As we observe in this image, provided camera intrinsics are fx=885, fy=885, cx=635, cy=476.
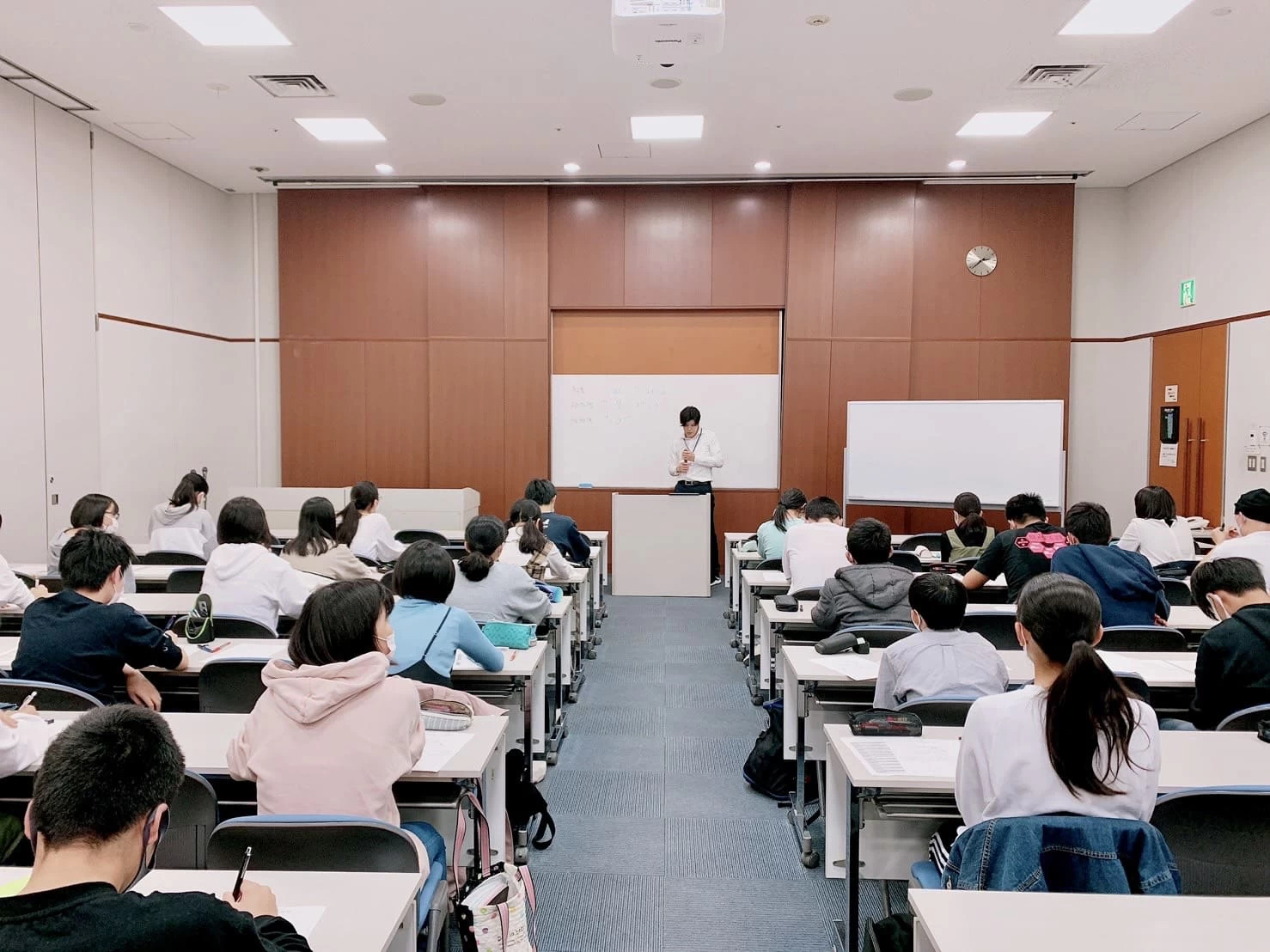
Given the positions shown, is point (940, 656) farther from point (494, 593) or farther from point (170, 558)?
point (170, 558)

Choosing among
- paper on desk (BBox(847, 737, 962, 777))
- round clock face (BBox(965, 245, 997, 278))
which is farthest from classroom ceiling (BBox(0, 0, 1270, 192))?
paper on desk (BBox(847, 737, 962, 777))

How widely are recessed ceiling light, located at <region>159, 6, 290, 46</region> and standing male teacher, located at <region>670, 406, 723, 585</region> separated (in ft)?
14.8

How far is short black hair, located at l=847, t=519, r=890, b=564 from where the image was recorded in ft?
12.5

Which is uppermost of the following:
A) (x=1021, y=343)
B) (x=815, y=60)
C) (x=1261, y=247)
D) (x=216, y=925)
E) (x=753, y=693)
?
(x=815, y=60)

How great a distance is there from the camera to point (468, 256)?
9.21 m

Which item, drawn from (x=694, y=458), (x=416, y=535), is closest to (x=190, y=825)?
(x=416, y=535)

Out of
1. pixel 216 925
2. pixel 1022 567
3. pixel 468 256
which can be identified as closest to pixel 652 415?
pixel 468 256

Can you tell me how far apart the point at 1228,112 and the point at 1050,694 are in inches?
282

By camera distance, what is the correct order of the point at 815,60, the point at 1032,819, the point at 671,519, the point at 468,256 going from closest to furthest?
1. the point at 1032,819
2. the point at 815,60
3. the point at 671,519
4. the point at 468,256

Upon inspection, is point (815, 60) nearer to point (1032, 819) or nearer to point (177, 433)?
point (1032, 819)

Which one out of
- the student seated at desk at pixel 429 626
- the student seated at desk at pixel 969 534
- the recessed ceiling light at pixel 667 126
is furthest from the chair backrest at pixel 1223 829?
the recessed ceiling light at pixel 667 126

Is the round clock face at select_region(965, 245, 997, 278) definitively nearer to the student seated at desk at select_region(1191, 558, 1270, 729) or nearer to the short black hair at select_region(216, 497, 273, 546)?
the student seated at desk at select_region(1191, 558, 1270, 729)

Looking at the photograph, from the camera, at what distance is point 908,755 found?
7.59 feet

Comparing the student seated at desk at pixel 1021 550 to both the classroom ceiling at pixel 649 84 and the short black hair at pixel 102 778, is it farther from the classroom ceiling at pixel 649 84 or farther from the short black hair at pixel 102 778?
the short black hair at pixel 102 778
